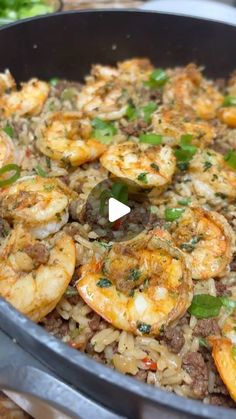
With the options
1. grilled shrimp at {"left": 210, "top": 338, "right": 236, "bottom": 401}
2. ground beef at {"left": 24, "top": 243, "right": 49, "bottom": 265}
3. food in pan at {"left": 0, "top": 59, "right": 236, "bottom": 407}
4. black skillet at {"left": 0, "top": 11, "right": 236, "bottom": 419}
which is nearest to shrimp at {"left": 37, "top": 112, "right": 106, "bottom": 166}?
food in pan at {"left": 0, "top": 59, "right": 236, "bottom": 407}

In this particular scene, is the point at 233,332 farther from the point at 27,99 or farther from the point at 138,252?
the point at 27,99

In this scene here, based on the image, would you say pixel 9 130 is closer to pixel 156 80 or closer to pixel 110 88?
pixel 110 88

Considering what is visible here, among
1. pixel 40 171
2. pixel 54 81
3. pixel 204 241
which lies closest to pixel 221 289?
pixel 204 241

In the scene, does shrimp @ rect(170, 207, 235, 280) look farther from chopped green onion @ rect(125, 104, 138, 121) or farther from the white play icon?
chopped green onion @ rect(125, 104, 138, 121)

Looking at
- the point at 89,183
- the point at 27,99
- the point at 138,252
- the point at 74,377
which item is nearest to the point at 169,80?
the point at 27,99

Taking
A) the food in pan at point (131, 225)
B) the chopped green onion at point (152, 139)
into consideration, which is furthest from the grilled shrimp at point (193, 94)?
the chopped green onion at point (152, 139)

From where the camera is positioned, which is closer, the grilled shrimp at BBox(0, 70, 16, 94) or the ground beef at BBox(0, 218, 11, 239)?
the ground beef at BBox(0, 218, 11, 239)
